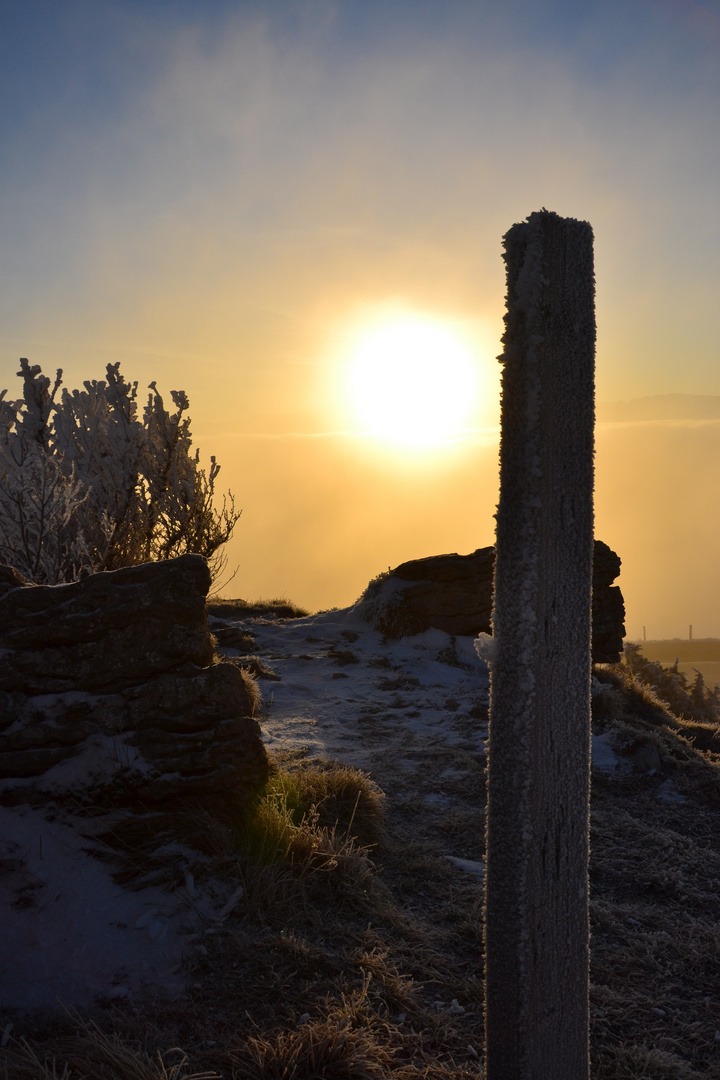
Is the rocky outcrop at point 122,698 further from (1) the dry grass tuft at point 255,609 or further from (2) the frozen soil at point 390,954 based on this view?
(1) the dry grass tuft at point 255,609

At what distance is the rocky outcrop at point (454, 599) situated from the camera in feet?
38.8

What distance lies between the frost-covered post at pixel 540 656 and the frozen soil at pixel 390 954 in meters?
1.12

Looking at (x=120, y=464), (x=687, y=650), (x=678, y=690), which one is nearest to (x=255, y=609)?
(x=120, y=464)

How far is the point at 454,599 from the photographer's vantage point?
11.9 meters

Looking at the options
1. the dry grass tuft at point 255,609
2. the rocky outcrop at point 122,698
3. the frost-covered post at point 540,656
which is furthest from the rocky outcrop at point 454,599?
the frost-covered post at point 540,656

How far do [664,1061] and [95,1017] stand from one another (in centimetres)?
255

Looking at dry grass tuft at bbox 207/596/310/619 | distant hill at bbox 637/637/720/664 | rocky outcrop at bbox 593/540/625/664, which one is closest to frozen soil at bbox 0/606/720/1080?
rocky outcrop at bbox 593/540/625/664

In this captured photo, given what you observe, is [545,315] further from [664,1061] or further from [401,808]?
[401,808]

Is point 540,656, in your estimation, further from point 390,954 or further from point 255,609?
point 255,609

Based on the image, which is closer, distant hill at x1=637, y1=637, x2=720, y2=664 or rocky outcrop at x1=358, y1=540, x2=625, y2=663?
rocky outcrop at x1=358, y1=540, x2=625, y2=663

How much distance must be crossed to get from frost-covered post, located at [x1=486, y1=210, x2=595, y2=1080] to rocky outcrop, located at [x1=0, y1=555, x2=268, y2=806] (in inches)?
107

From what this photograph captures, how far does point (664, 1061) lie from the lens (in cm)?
311

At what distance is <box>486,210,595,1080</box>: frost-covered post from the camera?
6.87 feet

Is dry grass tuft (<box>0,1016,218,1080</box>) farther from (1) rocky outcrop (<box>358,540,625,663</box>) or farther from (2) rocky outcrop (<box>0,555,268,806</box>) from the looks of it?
(1) rocky outcrop (<box>358,540,625,663</box>)
